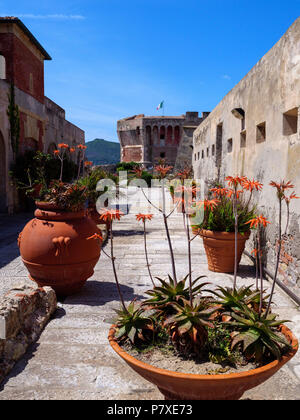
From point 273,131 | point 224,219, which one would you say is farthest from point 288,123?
point 224,219

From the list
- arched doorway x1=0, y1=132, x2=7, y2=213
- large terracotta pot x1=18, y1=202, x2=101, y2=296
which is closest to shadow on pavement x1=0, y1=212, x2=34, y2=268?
arched doorway x1=0, y1=132, x2=7, y2=213

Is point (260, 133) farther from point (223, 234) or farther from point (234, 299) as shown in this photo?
point (234, 299)

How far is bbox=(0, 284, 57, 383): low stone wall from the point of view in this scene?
7.31ft

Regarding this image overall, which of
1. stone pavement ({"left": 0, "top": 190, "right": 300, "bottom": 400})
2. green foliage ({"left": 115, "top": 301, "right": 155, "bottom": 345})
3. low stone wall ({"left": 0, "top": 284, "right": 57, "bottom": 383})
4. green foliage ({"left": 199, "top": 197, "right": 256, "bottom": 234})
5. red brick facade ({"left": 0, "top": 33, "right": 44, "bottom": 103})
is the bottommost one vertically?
stone pavement ({"left": 0, "top": 190, "right": 300, "bottom": 400})

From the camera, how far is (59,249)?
3223 millimetres

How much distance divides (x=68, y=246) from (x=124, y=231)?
4168 millimetres

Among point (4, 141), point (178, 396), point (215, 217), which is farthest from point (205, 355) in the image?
point (4, 141)

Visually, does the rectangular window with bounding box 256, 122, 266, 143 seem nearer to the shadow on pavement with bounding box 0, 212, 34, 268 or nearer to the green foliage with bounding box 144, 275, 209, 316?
the green foliage with bounding box 144, 275, 209, 316

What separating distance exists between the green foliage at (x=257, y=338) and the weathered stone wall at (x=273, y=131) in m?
1.82

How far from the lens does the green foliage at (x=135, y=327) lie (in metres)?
1.74

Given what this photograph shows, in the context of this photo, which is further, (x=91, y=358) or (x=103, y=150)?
(x=103, y=150)

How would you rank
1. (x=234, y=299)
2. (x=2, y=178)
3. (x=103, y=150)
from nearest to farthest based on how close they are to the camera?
(x=234, y=299), (x=2, y=178), (x=103, y=150)

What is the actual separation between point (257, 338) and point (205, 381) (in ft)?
1.17

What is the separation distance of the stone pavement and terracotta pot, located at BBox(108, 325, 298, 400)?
0.49 m
